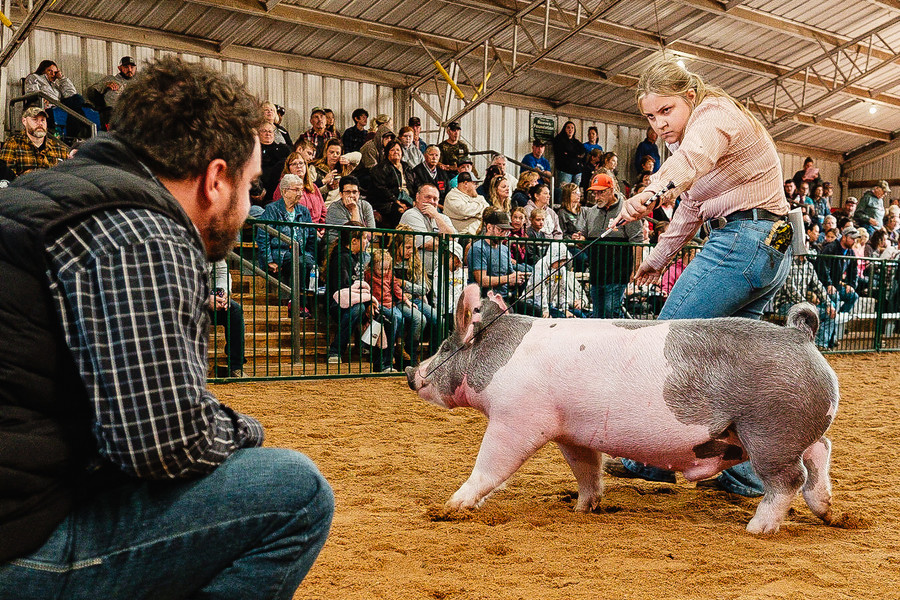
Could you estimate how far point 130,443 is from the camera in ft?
4.56

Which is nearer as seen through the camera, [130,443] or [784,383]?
[130,443]

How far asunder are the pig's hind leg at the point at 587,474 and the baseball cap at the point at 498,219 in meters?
5.36

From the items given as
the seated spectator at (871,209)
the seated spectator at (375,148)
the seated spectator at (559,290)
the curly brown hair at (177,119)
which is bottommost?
the seated spectator at (559,290)

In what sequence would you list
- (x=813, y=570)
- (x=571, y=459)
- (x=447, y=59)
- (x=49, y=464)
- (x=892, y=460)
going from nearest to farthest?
(x=49, y=464), (x=813, y=570), (x=571, y=459), (x=892, y=460), (x=447, y=59)

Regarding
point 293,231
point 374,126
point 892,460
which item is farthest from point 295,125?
point 892,460

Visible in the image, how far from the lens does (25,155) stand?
9109 mm

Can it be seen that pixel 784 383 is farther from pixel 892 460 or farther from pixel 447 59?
pixel 447 59

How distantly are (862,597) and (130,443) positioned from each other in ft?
7.25

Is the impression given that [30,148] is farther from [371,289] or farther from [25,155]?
[371,289]

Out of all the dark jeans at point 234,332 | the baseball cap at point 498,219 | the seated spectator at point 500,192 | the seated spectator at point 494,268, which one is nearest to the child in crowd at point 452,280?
the seated spectator at point 494,268

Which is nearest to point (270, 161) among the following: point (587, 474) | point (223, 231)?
point (587, 474)

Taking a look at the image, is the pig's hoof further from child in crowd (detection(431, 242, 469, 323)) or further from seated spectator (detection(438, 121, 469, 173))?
seated spectator (detection(438, 121, 469, 173))

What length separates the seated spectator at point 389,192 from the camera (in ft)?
34.8

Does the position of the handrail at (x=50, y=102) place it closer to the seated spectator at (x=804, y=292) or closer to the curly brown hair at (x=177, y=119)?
the curly brown hair at (x=177, y=119)
